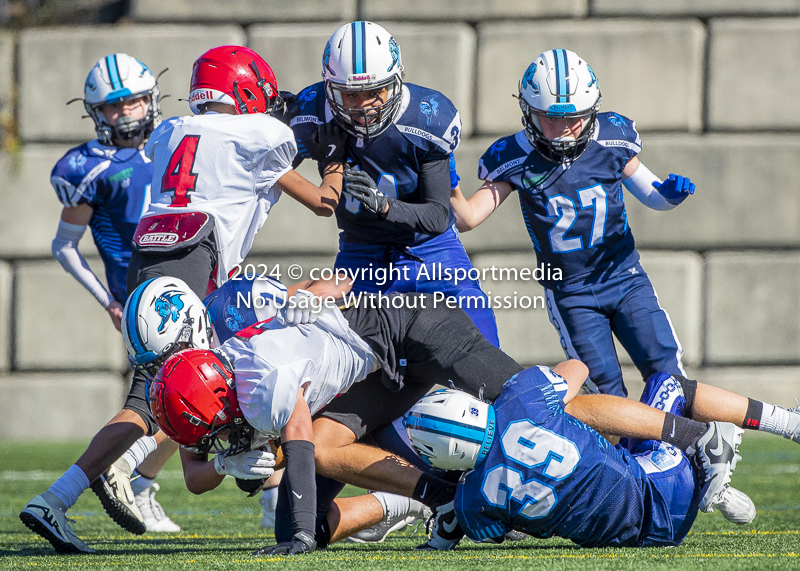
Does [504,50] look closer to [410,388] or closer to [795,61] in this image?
[795,61]

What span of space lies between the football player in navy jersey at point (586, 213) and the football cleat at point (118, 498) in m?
1.62

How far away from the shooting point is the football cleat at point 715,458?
8.48 ft

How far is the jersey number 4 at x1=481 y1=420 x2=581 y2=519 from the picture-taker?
238 centimetres

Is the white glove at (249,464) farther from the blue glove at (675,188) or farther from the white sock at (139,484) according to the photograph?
the blue glove at (675,188)

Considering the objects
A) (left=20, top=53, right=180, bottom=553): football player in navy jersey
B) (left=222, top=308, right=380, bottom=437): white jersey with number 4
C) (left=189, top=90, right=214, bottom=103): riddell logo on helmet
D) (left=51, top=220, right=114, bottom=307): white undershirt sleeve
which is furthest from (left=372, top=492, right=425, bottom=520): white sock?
(left=51, top=220, right=114, bottom=307): white undershirt sleeve

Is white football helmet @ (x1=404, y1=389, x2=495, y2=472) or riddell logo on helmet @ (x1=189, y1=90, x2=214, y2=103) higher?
riddell logo on helmet @ (x1=189, y1=90, x2=214, y2=103)

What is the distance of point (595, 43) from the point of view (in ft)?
22.2

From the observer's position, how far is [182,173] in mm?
3326

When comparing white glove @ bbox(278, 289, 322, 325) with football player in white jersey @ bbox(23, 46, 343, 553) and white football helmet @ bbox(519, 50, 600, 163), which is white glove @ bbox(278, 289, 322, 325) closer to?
football player in white jersey @ bbox(23, 46, 343, 553)

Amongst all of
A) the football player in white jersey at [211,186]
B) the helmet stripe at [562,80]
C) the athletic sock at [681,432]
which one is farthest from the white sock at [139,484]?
the helmet stripe at [562,80]

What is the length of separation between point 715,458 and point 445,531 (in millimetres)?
793

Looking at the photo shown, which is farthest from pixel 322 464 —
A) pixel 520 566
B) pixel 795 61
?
pixel 795 61

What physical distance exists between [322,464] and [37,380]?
15.9 feet

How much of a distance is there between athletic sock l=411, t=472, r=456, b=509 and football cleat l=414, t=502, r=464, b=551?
0.05m
